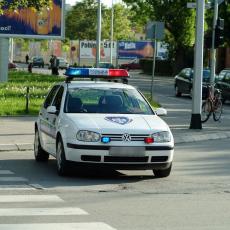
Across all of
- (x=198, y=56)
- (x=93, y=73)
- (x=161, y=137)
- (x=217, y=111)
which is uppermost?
(x=198, y=56)

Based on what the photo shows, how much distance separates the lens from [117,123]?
12273 mm

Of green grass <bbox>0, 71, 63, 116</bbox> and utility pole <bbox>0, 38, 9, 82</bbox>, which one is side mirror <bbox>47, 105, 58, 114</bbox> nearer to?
green grass <bbox>0, 71, 63, 116</bbox>

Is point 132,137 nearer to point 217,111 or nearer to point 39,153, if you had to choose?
point 39,153

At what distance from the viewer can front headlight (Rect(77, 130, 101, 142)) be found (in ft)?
39.4

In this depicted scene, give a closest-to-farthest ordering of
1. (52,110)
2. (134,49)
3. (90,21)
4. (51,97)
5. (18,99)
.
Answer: (52,110), (51,97), (18,99), (134,49), (90,21)

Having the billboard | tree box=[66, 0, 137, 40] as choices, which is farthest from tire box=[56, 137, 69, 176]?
tree box=[66, 0, 137, 40]

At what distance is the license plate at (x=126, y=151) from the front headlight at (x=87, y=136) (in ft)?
0.94

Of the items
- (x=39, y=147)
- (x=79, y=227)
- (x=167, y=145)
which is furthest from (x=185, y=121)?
(x=79, y=227)

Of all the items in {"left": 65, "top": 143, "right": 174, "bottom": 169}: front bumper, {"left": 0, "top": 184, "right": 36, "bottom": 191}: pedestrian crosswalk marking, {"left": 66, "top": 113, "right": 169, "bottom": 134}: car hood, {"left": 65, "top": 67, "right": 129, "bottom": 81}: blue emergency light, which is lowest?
{"left": 0, "top": 184, "right": 36, "bottom": 191}: pedestrian crosswalk marking

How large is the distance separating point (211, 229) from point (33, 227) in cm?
186

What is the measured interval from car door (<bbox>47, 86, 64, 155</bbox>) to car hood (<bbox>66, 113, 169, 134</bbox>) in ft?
1.66

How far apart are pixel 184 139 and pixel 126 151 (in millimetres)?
7433

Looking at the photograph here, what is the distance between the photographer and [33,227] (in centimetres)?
834

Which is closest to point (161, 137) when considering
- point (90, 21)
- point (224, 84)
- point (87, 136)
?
point (87, 136)
